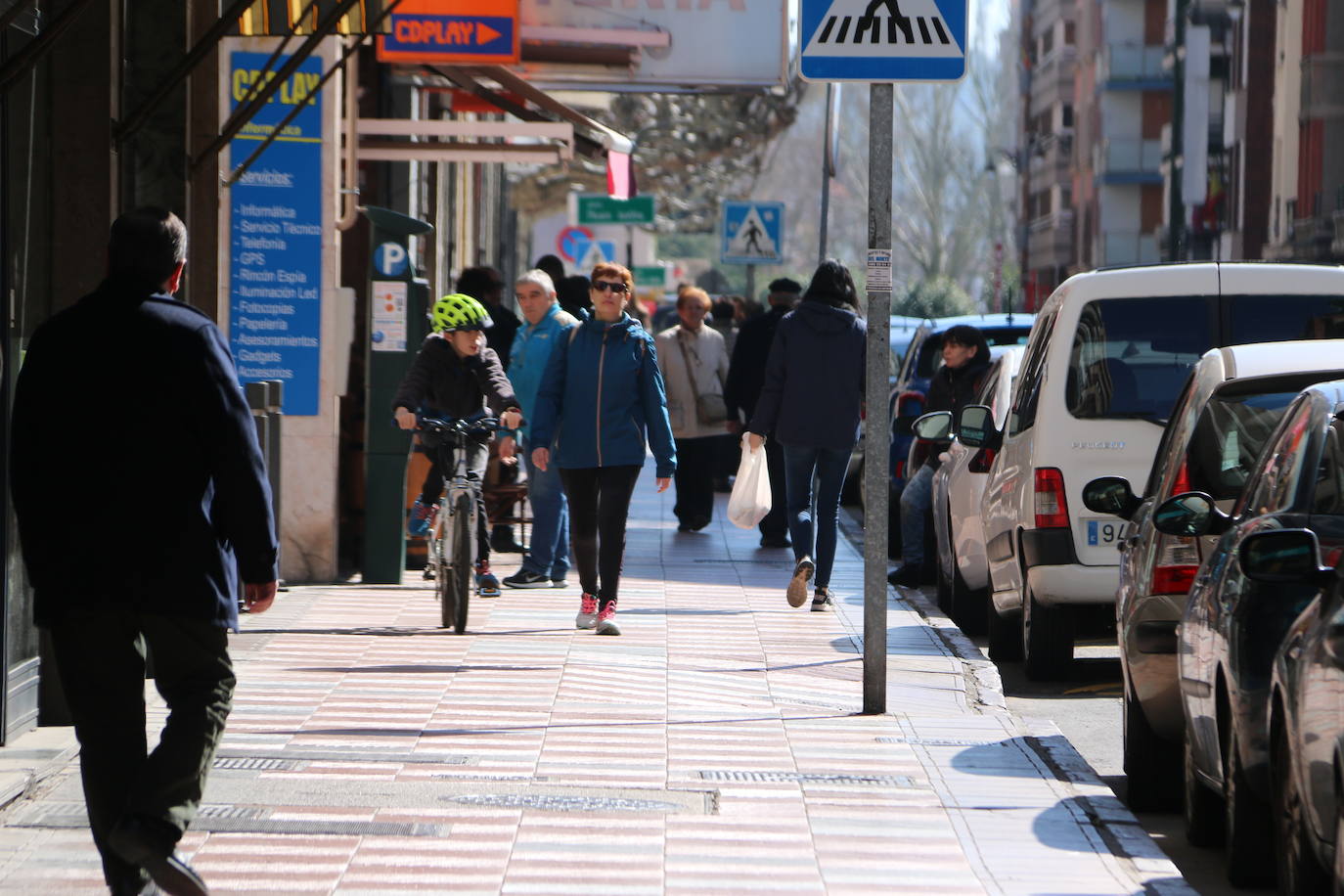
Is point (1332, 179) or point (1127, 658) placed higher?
point (1332, 179)

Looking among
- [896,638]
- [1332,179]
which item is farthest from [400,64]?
[1332,179]

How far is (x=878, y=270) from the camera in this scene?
28.8ft

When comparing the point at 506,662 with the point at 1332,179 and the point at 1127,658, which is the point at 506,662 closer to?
the point at 1127,658

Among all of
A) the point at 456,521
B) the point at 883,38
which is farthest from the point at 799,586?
the point at 883,38

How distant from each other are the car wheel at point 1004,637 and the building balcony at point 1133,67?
66.4 metres

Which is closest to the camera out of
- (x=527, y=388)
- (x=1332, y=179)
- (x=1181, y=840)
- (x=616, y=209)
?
(x=1181, y=840)

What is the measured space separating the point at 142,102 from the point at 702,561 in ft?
23.8

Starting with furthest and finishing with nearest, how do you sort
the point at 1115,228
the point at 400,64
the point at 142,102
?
the point at 1115,228 < the point at 400,64 < the point at 142,102

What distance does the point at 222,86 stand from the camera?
43.5 feet

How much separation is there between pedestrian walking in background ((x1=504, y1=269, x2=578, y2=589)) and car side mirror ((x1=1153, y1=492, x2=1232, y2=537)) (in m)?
6.65

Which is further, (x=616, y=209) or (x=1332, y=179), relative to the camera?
(x=1332, y=179)

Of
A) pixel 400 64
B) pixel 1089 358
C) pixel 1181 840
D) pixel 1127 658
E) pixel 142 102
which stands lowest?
pixel 1181 840

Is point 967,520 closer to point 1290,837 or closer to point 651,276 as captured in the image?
point 1290,837

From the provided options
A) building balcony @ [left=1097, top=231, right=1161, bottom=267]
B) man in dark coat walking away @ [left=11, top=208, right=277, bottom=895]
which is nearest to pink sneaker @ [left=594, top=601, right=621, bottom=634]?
man in dark coat walking away @ [left=11, top=208, right=277, bottom=895]
